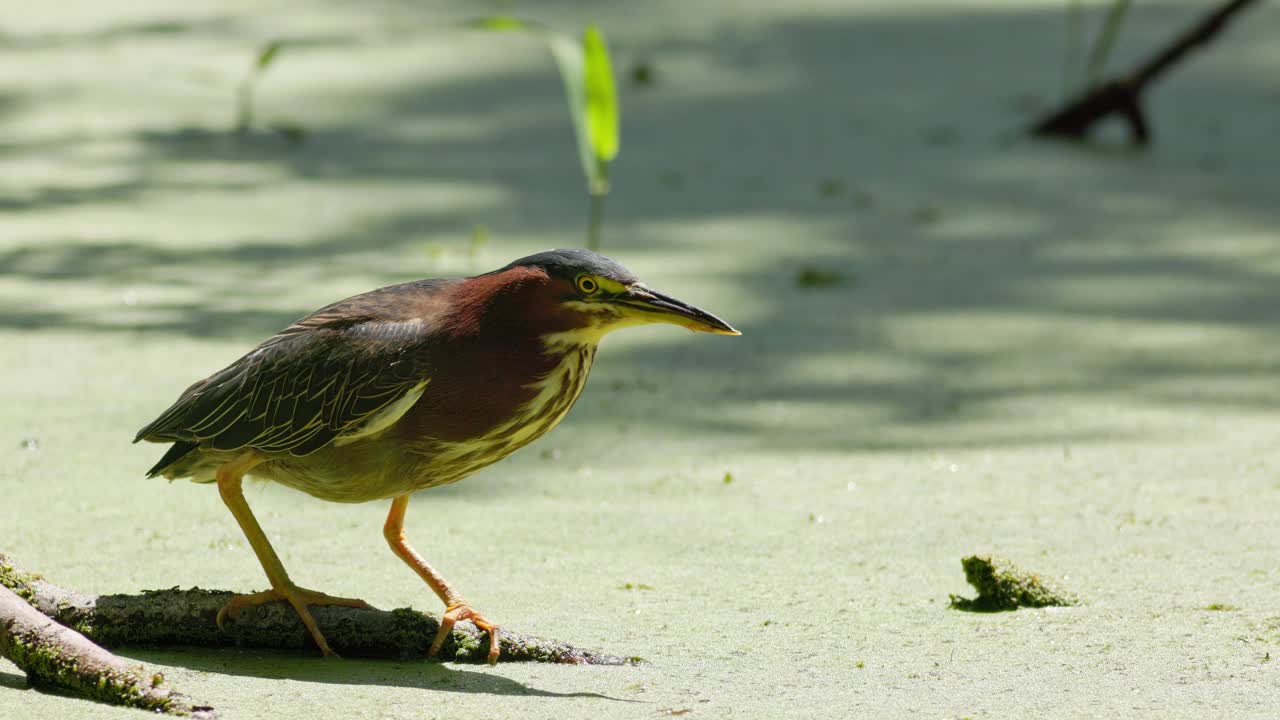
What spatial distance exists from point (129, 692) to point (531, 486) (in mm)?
1477

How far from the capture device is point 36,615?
2.31 meters

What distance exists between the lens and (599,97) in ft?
14.1

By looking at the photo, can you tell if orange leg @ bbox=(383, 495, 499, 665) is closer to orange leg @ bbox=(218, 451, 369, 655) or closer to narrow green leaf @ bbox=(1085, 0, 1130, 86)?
orange leg @ bbox=(218, 451, 369, 655)

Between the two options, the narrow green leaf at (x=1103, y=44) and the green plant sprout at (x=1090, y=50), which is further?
the green plant sprout at (x=1090, y=50)

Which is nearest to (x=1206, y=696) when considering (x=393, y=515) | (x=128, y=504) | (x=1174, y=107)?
(x=393, y=515)

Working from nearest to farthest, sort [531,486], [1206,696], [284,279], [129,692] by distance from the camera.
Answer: [129,692]
[1206,696]
[531,486]
[284,279]

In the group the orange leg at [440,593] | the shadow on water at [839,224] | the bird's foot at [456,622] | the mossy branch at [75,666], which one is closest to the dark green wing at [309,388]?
the orange leg at [440,593]

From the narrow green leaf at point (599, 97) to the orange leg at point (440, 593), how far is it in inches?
67.0

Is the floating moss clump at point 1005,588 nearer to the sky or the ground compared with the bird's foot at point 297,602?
nearer to the sky

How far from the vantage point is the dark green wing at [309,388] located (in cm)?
262

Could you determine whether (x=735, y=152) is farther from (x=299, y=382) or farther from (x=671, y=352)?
(x=299, y=382)

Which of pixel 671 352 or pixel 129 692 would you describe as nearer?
pixel 129 692

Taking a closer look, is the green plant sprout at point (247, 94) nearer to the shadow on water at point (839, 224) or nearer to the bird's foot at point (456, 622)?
the shadow on water at point (839, 224)

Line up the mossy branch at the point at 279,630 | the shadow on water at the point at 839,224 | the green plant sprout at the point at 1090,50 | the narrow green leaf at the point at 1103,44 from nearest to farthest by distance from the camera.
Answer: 1. the mossy branch at the point at 279,630
2. the shadow on water at the point at 839,224
3. the narrow green leaf at the point at 1103,44
4. the green plant sprout at the point at 1090,50
